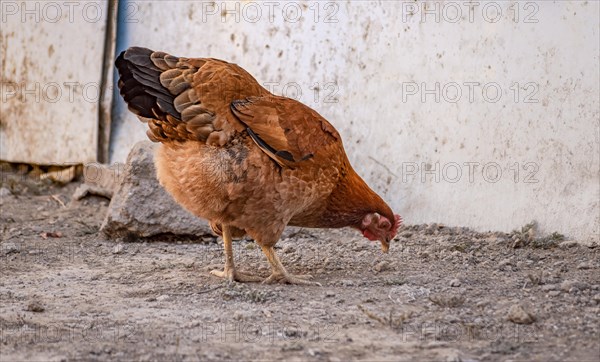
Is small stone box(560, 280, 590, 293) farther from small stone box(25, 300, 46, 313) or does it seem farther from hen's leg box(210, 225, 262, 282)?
small stone box(25, 300, 46, 313)

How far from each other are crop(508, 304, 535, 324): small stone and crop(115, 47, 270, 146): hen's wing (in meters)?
1.82

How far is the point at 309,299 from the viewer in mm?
5164

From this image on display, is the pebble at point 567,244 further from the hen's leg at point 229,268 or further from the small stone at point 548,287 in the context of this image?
the hen's leg at point 229,268

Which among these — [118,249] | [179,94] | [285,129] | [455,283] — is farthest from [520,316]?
[118,249]

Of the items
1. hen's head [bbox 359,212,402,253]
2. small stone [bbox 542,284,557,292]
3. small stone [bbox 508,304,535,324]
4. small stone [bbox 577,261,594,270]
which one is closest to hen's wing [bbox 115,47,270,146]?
hen's head [bbox 359,212,402,253]

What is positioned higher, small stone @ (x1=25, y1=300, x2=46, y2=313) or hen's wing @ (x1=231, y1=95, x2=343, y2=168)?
hen's wing @ (x1=231, y1=95, x2=343, y2=168)

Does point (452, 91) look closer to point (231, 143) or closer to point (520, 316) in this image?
point (231, 143)

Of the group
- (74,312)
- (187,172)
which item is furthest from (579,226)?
(74,312)

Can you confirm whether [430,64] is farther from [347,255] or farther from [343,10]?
[347,255]

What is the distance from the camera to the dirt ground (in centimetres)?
419

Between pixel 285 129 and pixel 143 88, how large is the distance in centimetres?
85

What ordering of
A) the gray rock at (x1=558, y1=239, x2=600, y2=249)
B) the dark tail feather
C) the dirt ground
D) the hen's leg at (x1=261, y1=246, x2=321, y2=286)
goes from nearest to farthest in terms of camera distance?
the dirt ground
the dark tail feather
the hen's leg at (x1=261, y1=246, x2=321, y2=286)
the gray rock at (x1=558, y1=239, x2=600, y2=249)

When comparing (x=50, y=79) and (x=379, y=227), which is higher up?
(x=50, y=79)

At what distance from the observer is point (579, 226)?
605 centimetres
